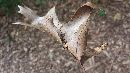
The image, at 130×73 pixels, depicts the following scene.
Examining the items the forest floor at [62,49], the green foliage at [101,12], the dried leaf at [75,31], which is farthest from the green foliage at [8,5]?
the dried leaf at [75,31]

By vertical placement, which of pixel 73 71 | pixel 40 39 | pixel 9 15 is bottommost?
pixel 73 71

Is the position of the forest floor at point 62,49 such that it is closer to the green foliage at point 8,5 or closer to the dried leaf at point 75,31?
the green foliage at point 8,5

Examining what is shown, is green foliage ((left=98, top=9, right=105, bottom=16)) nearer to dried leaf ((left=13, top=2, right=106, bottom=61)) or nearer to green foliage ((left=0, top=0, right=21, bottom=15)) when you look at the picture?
green foliage ((left=0, top=0, right=21, bottom=15))

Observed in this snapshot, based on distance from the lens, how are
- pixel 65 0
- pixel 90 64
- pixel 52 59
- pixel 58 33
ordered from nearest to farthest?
pixel 58 33 < pixel 90 64 < pixel 52 59 < pixel 65 0

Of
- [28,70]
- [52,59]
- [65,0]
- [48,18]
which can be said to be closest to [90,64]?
[52,59]

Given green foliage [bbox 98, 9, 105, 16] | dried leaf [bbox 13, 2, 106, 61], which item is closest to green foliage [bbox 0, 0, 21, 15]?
green foliage [bbox 98, 9, 105, 16]

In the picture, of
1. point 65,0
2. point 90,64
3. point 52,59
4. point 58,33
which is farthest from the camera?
point 65,0

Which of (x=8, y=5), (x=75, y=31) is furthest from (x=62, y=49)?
(x=75, y=31)

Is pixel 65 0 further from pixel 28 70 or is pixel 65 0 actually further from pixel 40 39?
pixel 28 70
